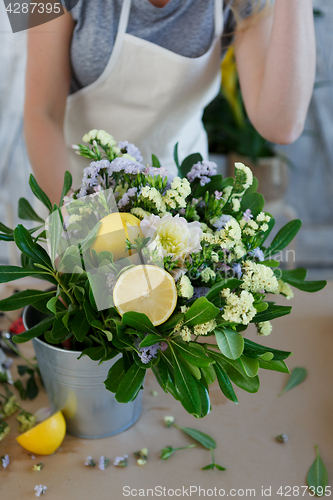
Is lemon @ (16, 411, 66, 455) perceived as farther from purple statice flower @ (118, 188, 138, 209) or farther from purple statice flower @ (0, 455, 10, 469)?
purple statice flower @ (118, 188, 138, 209)

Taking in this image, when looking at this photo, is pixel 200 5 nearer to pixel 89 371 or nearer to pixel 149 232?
pixel 149 232

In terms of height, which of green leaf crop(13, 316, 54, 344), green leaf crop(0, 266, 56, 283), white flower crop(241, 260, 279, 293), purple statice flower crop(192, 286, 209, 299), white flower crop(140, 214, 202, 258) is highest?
white flower crop(140, 214, 202, 258)

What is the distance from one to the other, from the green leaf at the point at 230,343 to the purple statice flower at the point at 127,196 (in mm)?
175

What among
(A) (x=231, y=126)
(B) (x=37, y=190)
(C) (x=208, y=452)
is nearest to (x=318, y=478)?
(C) (x=208, y=452)

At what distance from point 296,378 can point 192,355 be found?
0.30 meters

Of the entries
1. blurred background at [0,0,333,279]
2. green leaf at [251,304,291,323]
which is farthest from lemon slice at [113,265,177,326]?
blurred background at [0,0,333,279]

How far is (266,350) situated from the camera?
0.41 meters

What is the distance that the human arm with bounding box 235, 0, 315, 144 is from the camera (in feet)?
2.29

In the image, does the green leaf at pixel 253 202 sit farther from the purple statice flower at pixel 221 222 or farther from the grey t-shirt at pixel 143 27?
the grey t-shirt at pixel 143 27

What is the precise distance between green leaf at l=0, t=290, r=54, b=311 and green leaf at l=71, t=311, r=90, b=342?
0.15ft

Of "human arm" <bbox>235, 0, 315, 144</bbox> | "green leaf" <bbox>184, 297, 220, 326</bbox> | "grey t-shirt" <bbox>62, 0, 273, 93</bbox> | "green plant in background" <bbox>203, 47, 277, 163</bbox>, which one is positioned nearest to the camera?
"green leaf" <bbox>184, 297, 220, 326</bbox>

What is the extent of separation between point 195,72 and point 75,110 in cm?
30

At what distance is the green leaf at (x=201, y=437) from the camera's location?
51cm

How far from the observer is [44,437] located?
0.48 meters
